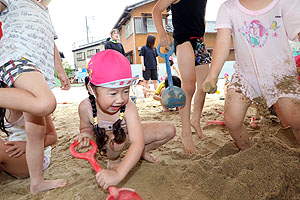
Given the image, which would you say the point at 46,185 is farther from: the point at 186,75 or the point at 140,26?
the point at 140,26

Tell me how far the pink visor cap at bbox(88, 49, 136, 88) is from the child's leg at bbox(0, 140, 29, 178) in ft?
2.66

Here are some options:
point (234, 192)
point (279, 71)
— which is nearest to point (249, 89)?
point (279, 71)

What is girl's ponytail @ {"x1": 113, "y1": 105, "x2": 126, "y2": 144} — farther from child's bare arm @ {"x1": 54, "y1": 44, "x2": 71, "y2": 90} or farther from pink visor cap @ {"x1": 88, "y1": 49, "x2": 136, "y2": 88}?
child's bare arm @ {"x1": 54, "y1": 44, "x2": 71, "y2": 90}

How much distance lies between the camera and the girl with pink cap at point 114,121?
1.25 meters

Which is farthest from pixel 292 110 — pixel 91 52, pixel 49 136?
pixel 91 52

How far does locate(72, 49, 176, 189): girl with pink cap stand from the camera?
4.09 feet

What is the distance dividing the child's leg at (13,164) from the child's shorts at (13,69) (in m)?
0.59

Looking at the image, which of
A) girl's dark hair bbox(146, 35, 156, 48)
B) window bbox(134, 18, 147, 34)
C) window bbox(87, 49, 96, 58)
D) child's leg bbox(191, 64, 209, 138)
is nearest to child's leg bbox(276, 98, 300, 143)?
child's leg bbox(191, 64, 209, 138)

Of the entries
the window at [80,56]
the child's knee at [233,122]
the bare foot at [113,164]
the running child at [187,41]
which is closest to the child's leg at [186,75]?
the running child at [187,41]

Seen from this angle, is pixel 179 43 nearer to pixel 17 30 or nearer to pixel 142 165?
pixel 142 165

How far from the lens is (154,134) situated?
1.71m

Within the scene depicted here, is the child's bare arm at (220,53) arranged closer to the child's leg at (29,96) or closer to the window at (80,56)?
the child's leg at (29,96)

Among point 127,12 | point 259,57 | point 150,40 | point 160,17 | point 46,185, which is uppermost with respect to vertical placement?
point 127,12

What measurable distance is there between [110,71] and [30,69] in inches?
16.9
